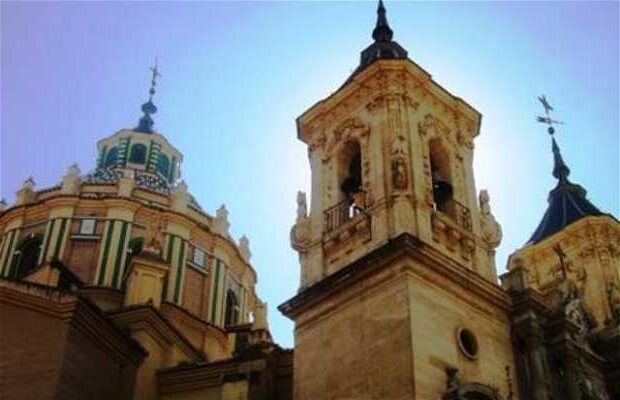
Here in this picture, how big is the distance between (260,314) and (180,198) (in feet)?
17.6

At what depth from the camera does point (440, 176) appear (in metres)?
20.3

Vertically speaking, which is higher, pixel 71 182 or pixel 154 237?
pixel 71 182

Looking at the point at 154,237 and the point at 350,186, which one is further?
the point at 154,237

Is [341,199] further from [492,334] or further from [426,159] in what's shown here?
[492,334]

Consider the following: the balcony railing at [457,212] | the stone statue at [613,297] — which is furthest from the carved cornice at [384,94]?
the stone statue at [613,297]

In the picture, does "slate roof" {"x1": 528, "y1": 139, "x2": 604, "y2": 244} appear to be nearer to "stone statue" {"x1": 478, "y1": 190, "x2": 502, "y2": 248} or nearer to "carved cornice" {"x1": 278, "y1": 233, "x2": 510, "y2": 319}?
"stone statue" {"x1": 478, "y1": 190, "x2": 502, "y2": 248}

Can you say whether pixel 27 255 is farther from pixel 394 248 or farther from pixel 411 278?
pixel 411 278

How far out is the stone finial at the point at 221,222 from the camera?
107 ft

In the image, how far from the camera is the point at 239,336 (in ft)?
78.4

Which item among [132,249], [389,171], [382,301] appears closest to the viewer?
[382,301]

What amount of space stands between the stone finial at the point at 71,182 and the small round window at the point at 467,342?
1881 cm

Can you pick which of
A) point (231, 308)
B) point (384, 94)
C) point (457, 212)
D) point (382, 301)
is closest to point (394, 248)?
point (382, 301)

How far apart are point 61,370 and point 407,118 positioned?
920cm

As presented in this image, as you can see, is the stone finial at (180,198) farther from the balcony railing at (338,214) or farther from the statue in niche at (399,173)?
the statue in niche at (399,173)
